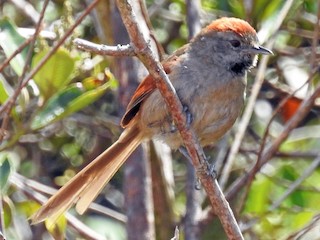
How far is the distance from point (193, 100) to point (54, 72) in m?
0.71

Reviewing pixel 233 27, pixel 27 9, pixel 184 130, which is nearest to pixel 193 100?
pixel 233 27

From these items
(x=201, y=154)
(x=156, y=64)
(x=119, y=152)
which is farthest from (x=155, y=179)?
(x=156, y=64)

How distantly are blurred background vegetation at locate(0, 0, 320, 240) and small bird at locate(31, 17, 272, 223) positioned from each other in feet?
0.88

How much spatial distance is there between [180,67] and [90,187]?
0.76 metres

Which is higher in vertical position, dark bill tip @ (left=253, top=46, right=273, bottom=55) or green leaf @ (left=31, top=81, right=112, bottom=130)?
dark bill tip @ (left=253, top=46, right=273, bottom=55)

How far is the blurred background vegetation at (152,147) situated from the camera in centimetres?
477

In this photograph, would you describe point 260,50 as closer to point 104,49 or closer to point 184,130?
point 184,130

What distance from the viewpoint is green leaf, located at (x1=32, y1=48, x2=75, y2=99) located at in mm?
4520

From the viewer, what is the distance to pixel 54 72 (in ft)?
15.1

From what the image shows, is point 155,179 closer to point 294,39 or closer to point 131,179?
point 131,179

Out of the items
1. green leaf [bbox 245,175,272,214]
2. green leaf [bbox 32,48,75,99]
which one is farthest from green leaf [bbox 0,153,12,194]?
green leaf [bbox 245,175,272,214]

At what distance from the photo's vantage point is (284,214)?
5.36 metres

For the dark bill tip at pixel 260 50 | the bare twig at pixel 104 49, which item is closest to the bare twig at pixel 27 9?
the dark bill tip at pixel 260 50

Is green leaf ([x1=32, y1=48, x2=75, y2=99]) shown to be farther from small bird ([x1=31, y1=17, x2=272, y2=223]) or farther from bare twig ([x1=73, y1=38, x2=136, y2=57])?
bare twig ([x1=73, y1=38, x2=136, y2=57])
